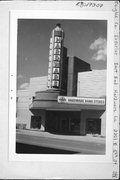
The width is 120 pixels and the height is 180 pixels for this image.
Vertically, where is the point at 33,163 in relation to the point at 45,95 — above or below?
below

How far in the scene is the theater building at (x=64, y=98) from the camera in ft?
7.58

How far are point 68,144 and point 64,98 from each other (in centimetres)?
44

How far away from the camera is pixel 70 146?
7.55 ft

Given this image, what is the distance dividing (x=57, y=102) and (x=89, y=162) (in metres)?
0.64

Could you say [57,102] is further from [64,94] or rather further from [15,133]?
[15,133]

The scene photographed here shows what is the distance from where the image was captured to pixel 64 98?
2.32 meters

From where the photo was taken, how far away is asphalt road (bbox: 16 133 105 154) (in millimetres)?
2307

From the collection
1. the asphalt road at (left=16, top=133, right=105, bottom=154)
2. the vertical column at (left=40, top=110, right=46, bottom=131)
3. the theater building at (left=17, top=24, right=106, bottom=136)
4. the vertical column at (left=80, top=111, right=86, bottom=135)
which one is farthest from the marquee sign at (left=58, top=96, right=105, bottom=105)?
the asphalt road at (left=16, top=133, right=105, bottom=154)

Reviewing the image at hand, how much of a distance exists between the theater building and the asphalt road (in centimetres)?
9

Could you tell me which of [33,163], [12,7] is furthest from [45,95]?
[12,7]

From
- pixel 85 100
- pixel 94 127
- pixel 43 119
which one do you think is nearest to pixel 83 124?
pixel 94 127

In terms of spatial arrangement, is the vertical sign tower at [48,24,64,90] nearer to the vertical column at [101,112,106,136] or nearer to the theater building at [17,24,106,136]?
the theater building at [17,24,106,136]

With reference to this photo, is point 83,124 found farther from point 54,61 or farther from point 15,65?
point 15,65

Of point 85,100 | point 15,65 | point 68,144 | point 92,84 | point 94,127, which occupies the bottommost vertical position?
point 68,144
